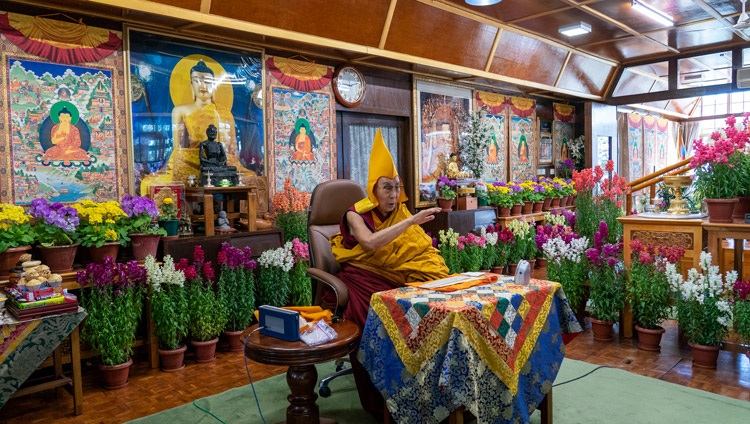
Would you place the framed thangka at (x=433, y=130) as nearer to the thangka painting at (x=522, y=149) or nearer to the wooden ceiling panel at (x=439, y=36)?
the wooden ceiling panel at (x=439, y=36)

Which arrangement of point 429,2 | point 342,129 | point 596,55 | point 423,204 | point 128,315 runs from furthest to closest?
point 596,55 → point 423,204 → point 342,129 → point 429,2 → point 128,315

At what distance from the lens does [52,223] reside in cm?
341

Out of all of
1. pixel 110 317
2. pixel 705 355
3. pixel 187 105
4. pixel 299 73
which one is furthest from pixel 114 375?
pixel 705 355

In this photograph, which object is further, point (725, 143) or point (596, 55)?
point (596, 55)

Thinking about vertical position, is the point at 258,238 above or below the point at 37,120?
below

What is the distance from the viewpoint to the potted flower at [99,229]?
358 centimetres

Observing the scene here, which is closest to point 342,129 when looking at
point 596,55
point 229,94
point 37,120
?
point 229,94

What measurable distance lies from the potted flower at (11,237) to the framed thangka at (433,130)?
14.3 ft

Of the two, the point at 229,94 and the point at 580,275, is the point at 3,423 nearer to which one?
the point at 229,94

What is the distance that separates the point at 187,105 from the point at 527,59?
480cm

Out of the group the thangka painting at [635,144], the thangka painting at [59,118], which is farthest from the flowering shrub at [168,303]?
the thangka painting at [635,144]

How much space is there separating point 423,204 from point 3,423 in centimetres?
484

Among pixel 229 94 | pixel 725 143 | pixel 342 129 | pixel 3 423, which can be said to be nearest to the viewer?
pixel 3 423

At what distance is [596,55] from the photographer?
28.0ft
